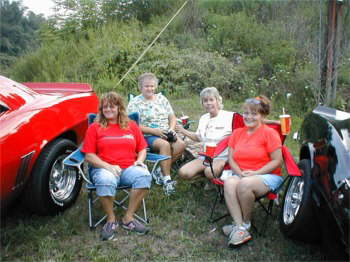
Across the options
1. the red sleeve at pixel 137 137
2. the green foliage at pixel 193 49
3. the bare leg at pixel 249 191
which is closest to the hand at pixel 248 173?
the bare leg at pixel 249 191

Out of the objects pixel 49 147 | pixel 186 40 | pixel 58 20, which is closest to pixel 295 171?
pixel 49 147

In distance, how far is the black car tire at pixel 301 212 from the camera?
2668mm

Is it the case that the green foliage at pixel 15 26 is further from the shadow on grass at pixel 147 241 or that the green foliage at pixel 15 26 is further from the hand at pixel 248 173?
the hand at pixel 248 173

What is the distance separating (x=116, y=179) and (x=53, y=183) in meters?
0.60

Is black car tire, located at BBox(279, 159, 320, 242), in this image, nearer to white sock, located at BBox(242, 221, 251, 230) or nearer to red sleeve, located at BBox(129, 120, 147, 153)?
white sock, located at BBox(242, 221, 251, 230)

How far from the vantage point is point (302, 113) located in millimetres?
7328

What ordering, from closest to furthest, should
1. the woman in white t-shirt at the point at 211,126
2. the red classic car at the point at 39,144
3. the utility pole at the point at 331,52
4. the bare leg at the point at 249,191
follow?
the red classic car at the point at 39,144 < the bare leg at the point at 249,191 < the woman in white t-shirt at the point at 211,126 < the utility pole at the point at 331,52

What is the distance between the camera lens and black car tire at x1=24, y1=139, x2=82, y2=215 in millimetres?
3213

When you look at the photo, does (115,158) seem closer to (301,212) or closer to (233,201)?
(233,201)

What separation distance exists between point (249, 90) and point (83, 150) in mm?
5571

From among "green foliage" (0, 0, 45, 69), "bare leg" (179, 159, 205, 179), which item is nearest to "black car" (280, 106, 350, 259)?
"bare leg" (179, 159, 205, 179)

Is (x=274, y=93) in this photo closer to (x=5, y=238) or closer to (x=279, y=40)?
(x=279, y=40)

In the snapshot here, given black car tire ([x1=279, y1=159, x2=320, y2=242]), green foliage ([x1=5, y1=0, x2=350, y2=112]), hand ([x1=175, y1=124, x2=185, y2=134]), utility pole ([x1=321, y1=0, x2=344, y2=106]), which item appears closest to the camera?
black car tire ([x1=279, y1=159, x2=320, y2=242])

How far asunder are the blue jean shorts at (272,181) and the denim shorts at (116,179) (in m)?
0.97
